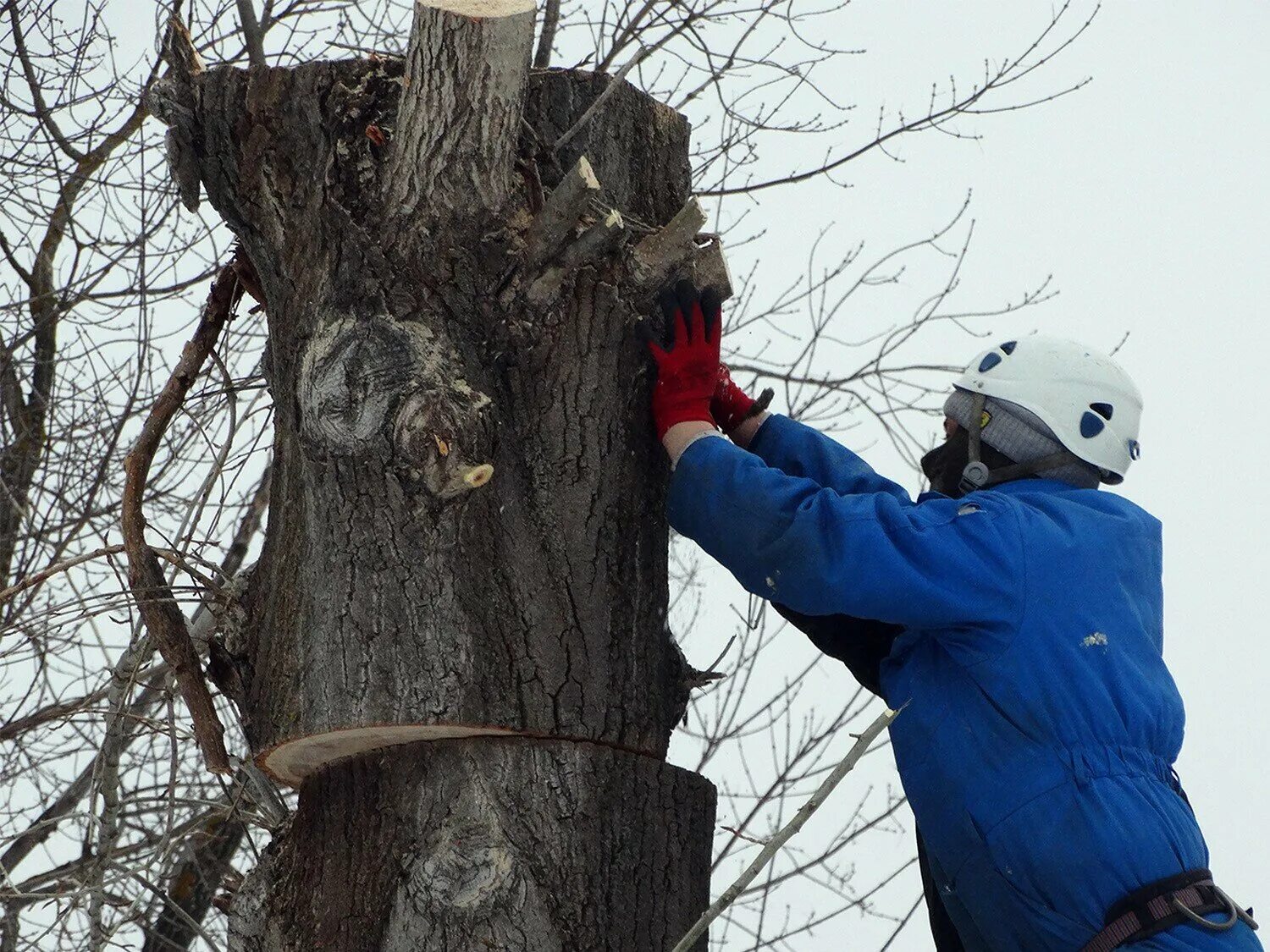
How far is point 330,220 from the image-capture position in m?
2.42

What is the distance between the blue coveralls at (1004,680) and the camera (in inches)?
93.4

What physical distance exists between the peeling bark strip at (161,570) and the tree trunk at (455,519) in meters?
0.23

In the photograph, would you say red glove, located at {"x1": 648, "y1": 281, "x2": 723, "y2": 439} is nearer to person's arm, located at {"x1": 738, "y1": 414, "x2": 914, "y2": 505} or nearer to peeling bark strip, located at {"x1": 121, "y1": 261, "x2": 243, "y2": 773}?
person's arm, located at {"x1": 738, "y1": 414, "x2": 914, "y2": 505}

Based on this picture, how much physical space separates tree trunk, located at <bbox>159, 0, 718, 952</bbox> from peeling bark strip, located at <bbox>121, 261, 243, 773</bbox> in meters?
0.23

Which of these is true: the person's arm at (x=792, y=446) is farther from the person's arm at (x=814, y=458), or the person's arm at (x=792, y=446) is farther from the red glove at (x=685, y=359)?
the red glove at (x=685, y=359)

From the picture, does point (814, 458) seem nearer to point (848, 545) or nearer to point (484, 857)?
point (848, 545)

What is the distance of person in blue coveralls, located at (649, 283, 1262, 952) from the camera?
7.75ft

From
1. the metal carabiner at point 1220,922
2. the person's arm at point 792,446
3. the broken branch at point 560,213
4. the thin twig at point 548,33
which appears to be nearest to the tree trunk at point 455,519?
the broken branch at point 560,213

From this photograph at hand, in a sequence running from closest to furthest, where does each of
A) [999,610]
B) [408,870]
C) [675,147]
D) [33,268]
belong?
1. [408,870]
2. [999,610]
3. [675,147]
4. [33,268]

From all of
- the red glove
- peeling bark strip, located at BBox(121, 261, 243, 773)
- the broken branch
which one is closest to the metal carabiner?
the red glove

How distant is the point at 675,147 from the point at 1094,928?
160 centimetres

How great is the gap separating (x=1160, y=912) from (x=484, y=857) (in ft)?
3.70

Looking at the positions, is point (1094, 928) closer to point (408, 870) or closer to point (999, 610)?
point (999, 610)

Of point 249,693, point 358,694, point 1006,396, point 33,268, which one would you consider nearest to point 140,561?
point 249,693
